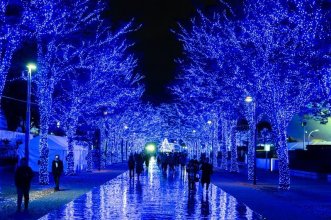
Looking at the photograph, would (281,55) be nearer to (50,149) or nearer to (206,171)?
(206,171)

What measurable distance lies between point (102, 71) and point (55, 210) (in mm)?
26825

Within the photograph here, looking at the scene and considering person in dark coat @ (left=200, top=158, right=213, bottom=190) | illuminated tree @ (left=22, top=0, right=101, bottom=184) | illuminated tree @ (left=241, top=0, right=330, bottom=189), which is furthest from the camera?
person in dark coat @ (left=200, top=158, right=213, bottom=190)

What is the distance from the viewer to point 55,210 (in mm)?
20562

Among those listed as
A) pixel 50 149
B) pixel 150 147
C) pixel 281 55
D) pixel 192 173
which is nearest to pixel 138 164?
pixel 50 149

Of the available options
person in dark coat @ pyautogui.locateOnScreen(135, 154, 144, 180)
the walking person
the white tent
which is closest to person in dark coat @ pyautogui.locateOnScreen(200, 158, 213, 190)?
the walking person

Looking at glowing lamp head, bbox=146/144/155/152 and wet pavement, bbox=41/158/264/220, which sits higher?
glowing lamp head, bbox=146/144/155/152

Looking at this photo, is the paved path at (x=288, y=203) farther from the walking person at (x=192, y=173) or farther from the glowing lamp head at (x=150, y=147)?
the glowing lamp head at (x=150, y=147)

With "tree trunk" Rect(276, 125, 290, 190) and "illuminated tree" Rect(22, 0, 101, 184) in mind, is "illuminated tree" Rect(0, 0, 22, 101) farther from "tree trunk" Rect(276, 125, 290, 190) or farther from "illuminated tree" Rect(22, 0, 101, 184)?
"tree trunk" Rect(276, 125, 290, 190)

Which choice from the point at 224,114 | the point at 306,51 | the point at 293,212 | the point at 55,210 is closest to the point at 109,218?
the point at 55,210

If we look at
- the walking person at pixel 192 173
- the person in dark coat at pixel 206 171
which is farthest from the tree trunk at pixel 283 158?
the walking person at pixel 192 173

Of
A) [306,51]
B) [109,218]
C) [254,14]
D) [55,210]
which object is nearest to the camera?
[109,218]

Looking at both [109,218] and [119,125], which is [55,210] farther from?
[119,125]

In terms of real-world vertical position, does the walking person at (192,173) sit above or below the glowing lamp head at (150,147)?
below

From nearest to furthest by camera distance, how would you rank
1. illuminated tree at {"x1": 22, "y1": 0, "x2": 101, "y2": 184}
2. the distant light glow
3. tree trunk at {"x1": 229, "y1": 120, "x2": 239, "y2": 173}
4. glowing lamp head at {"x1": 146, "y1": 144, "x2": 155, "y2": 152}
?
illuminated tree at {"x1": 22, "y1": 0, "x2": 101, "y2": 184} → tree trunk at {"x1": 229, "y1": 120, "x2": 239, "y2": 173} → glowing lamp head at {"x1": 146, "y1": 144, "x2": 155, "y2": 152} → the distant light glow
